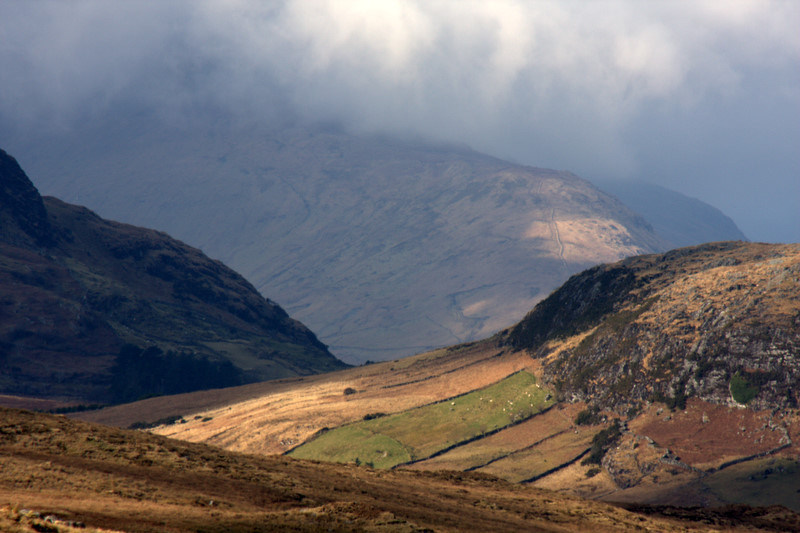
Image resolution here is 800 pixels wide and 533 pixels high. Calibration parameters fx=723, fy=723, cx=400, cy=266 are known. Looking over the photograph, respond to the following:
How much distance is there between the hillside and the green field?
3526cm

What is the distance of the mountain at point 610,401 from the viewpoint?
75.5 metres

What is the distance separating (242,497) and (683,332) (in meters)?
66.3

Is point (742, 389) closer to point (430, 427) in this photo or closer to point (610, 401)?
point (610, 401)

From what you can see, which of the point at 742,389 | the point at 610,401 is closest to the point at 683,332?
the point at 742,389

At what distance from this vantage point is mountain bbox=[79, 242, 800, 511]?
7550 cm

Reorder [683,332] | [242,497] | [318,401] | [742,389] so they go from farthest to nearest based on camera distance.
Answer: [318,401] → [683,332] → [742,389] → [242,497]

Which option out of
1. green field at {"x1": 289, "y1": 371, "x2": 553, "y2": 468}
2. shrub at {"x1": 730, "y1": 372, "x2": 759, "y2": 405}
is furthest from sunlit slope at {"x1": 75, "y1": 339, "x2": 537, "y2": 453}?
shrub at {"x1": 730, "y1": 372, "x2": 759, "y2": 405}

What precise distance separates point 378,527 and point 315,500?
A: 24.9 ft

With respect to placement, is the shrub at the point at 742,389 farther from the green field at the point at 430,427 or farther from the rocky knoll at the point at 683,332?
the green field at the point at 430,427

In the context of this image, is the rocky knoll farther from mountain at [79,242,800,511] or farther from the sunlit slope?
the sunlit slope

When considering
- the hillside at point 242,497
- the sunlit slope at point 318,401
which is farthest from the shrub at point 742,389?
the sunlit slope at point 318,401

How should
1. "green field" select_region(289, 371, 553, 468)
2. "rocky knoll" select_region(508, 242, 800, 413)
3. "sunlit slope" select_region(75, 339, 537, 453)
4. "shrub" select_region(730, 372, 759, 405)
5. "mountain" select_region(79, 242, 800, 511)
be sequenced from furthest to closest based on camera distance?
1. "sunlit slope" select_region(75, 339, 537, 453)
2. "green field" select_region(289, 371, 553, 468)
3. "rocky knoll" select_region(508, 242, 800, 413)
4. "shrub" select_region(730, 372, 759, 405)
5. "mountain" select_region(79, 242, 800, 511)

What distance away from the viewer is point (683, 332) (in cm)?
8925

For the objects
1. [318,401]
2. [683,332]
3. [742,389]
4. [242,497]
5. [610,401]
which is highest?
[683,332]
